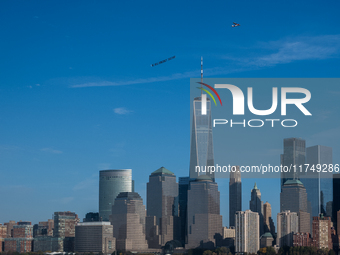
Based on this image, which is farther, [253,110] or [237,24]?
[237,24]

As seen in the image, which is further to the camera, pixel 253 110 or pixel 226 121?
pixel 226 121

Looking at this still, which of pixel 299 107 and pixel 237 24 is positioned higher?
pixel 237 24

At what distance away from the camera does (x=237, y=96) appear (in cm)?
8800

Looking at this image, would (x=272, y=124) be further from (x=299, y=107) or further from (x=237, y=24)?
(x=237, y=24)

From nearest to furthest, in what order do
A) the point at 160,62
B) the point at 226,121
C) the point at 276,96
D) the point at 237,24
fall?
the point at 276,96
the point at 226,121
the point at 237,24
the point at 160,62

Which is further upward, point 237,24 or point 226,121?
point 237,24

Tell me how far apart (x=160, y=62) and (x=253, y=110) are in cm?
6329

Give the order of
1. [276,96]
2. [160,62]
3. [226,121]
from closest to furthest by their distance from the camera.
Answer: [276,96], [226,121], [160,62]

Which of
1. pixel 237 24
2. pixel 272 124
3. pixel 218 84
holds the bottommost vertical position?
pixel 272 124

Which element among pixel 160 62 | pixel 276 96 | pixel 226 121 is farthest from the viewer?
pixel 160 62

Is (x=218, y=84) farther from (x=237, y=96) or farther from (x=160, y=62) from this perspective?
(x=160, y=62)

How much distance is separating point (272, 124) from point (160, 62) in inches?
2468

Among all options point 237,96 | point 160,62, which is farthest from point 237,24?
point 160,62

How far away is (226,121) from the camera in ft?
296
